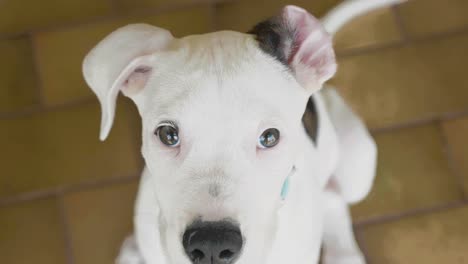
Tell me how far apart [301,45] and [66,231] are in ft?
5.53

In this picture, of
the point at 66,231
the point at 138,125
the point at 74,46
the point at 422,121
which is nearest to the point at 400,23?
the point at 422,121

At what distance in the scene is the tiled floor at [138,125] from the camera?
269 centimetres

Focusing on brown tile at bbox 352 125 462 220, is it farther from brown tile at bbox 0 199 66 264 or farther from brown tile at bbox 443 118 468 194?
brown tile at bbox 0 199 66 264

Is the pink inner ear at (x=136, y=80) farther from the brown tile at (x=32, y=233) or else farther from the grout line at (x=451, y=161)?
the grout line at (x=451, y=161)

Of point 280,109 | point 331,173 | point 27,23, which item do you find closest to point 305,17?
point 280,109

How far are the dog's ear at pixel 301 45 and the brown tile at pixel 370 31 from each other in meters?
1.43

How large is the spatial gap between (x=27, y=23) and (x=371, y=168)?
2.05m

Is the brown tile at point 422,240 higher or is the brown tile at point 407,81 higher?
the brown tile at point 407,81

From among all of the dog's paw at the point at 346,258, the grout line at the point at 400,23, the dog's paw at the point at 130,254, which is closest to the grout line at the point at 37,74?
the dog's paw at the point at 130,254

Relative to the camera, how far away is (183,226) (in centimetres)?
140

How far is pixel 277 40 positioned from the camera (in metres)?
1.60

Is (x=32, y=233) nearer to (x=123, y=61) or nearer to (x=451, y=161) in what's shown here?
(x=123, y=61)

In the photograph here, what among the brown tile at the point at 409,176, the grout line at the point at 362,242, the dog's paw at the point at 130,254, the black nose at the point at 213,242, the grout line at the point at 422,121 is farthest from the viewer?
the grout line at the point at 422,121

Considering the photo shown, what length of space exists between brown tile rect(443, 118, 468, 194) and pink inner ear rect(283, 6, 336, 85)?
153cm
